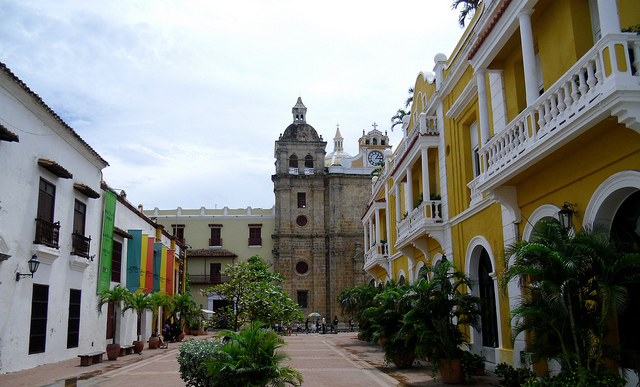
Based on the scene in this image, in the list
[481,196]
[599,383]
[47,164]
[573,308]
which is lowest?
[599,383]

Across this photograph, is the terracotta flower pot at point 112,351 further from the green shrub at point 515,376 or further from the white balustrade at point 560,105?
the white balustrade at point 560,105

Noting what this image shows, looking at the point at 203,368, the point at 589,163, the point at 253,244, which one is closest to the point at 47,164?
the point at 203,368

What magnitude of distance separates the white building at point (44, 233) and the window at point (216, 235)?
29624mm

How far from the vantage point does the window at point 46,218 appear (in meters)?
15.8

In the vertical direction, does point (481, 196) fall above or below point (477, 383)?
above

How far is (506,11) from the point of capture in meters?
10.1

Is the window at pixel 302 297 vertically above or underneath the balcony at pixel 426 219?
underneath

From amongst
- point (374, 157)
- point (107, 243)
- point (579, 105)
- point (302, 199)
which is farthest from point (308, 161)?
point (579, 105)

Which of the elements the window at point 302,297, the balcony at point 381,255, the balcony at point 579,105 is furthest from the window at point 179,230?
the balcony at point 579,105

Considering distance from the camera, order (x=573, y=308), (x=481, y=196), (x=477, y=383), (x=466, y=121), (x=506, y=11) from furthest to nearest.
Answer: (x=466, y=121) → (x=481, y=196) → (x=477, y=383) → (x=506, y=11) → (x=573, y=308)

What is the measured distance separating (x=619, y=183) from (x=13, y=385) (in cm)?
1278

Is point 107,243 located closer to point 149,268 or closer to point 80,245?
point 80,245

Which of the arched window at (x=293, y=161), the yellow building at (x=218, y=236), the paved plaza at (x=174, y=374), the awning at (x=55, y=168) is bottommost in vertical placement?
the paved plaza at (x=174, y=374)

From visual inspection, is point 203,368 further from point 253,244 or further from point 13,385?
point 253,244
